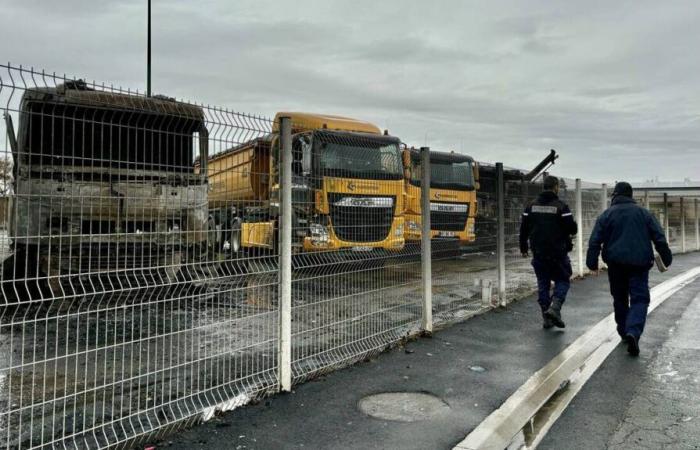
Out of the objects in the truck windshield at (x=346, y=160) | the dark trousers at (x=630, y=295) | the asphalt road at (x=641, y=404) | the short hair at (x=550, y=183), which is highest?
the truck windshield at (x=346, y=160)

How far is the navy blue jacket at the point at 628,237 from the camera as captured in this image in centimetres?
616

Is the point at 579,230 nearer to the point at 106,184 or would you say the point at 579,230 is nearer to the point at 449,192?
the point at 449,192

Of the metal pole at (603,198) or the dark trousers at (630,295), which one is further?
the metal pole at (603,198)

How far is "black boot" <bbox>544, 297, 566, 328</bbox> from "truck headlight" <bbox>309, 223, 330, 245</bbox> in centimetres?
347

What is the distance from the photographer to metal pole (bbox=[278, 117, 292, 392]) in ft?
15.2

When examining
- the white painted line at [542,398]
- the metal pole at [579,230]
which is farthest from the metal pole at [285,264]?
the metal pole at [579,230]

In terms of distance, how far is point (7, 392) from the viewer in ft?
15.3

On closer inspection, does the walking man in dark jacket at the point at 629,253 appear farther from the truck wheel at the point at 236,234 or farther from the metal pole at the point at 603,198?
the metal pole at the point at 603,198

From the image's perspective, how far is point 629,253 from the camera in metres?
6.16

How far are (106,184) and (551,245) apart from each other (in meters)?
5.68

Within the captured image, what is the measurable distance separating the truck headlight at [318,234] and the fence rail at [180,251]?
20 millimetres

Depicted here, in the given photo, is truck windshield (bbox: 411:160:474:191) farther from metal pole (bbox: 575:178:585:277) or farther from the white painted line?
the white painted line

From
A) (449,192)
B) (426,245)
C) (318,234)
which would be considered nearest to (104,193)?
(318,234)

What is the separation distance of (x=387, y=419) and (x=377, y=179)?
4.25 metres
